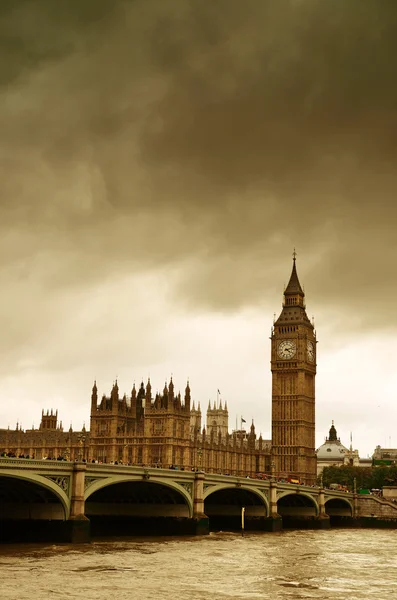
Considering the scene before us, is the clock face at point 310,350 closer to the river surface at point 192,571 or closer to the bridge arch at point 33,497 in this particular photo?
the river surface at point 192,571

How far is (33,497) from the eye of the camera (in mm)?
66062

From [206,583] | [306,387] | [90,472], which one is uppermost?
[306,387]

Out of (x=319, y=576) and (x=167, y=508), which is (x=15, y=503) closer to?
(x=167, y=508)

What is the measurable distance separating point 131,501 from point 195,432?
59180mm

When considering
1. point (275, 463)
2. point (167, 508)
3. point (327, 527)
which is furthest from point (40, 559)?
point (275, 463)

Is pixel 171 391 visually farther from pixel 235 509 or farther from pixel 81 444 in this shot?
pixel 235 509

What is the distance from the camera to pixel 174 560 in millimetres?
57156

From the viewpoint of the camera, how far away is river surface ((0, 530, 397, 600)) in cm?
4297

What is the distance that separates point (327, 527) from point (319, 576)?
208ft

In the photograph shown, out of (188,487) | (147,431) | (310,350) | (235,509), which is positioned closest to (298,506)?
(235,509)

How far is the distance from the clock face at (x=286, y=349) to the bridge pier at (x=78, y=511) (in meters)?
113

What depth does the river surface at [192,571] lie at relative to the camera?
42969 mm

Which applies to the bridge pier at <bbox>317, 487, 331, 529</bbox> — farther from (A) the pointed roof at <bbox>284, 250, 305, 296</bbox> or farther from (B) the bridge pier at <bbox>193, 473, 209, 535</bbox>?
(A) the pointed roof at <bbox>284, 250, 305, 296</bbox>

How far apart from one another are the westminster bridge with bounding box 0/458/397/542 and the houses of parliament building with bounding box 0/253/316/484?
2123cm
